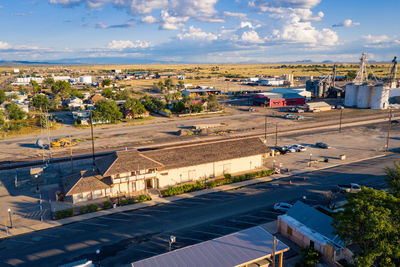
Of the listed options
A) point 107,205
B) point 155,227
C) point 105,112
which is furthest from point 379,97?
point 107,205

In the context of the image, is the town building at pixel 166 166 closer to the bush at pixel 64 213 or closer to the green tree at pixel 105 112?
the bush at pixel 64 213

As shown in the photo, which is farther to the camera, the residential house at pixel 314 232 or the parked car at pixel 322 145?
the parked car at pixel 322 145

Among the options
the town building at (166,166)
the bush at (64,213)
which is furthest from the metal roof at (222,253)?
the town building at (166,166)

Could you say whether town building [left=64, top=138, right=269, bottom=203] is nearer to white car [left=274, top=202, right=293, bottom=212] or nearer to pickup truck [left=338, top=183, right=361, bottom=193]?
white car [left=274, top=202, right=293, bottom=212]

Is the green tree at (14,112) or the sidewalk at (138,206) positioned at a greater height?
the green tree at (14,112)

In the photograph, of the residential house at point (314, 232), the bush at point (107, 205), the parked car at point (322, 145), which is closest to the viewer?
the residential house at point (314, 232)

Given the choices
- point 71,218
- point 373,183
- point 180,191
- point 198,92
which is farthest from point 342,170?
point 198,92

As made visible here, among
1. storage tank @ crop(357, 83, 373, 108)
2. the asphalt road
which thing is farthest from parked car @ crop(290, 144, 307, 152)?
storage tank @ crop(357, 83, 373, 108)

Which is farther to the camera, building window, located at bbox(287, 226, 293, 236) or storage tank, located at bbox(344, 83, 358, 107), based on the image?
storage tank, located at bbox(344, 83, 358, 107)

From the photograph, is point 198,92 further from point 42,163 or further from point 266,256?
point 266,256
